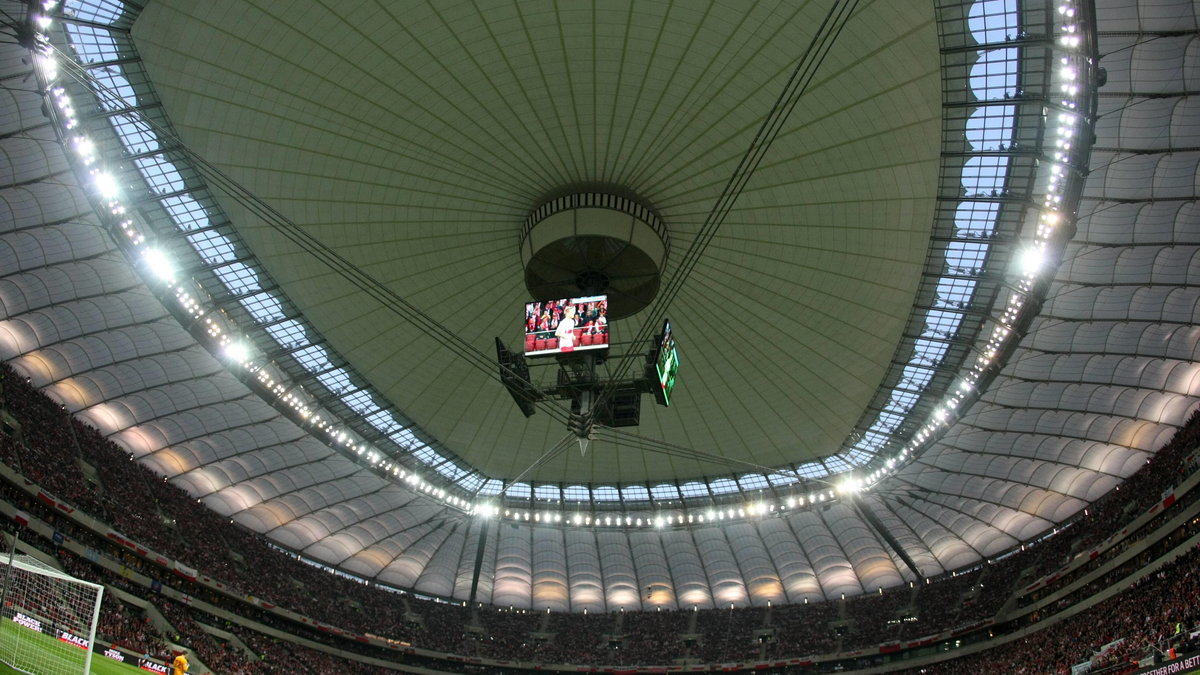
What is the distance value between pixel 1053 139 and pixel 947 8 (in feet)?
26.0

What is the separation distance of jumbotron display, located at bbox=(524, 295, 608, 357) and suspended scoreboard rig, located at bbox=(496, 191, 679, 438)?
1.8 inches

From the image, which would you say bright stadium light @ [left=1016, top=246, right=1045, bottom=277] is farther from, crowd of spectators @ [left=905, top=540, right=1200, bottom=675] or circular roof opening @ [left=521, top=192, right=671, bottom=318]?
crowd of spectators @ [left=905, top=540, right=1200, bottom=675]

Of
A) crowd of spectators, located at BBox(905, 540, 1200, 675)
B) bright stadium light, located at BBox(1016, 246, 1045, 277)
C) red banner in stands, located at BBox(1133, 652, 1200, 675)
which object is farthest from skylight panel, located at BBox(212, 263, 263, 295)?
crowd of spectators, located at BBox(905, 540, 1200, 675)

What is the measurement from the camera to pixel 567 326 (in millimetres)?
39250

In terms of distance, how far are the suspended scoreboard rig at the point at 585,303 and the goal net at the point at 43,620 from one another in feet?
A: 60.8

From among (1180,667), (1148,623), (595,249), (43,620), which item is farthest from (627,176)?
(1148,623)

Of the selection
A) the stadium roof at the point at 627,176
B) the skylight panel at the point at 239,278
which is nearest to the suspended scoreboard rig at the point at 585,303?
the stadium roof at the point at 627,176

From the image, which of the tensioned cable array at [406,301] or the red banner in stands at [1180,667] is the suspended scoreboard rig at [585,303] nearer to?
the tensioned cable array at [406,301]

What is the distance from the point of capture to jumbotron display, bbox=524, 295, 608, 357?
38.8 meters

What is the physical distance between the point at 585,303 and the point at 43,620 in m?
23.6

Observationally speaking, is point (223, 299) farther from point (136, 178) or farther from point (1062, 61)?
point (1062, 61)

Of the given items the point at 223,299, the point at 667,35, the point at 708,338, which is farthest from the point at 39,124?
the point at 708,338

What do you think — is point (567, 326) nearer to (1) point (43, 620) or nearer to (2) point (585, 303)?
(2) point (585, 303)

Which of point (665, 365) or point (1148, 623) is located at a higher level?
point (665, 365)
